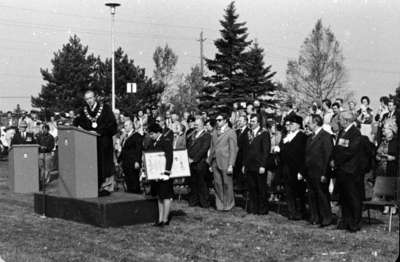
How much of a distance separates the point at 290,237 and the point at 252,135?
4.10 m

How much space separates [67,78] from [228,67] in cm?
1465

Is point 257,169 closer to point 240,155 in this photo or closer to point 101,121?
point 240,155

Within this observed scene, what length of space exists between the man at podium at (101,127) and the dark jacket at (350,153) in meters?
4.26

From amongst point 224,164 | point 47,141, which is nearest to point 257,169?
point 224,164

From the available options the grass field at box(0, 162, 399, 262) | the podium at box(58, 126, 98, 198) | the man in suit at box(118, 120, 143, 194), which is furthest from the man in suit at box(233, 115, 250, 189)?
the podium at box(58, 126, 98, 198)

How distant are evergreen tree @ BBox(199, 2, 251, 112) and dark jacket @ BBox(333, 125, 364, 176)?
119 feet

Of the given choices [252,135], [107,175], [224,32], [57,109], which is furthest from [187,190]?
[57,109]

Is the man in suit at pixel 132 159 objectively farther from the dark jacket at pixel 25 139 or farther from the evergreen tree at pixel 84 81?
the evergreen tree at pixel 84 81

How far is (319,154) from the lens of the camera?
12133 millimetres

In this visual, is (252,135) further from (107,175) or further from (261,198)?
(107,175)

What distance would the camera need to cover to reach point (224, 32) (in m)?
48.5

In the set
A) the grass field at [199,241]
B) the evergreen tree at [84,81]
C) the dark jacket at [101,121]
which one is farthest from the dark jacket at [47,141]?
the evergreen tree at [84,81]

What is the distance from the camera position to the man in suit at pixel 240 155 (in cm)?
1495

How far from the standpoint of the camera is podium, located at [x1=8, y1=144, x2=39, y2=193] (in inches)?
736
